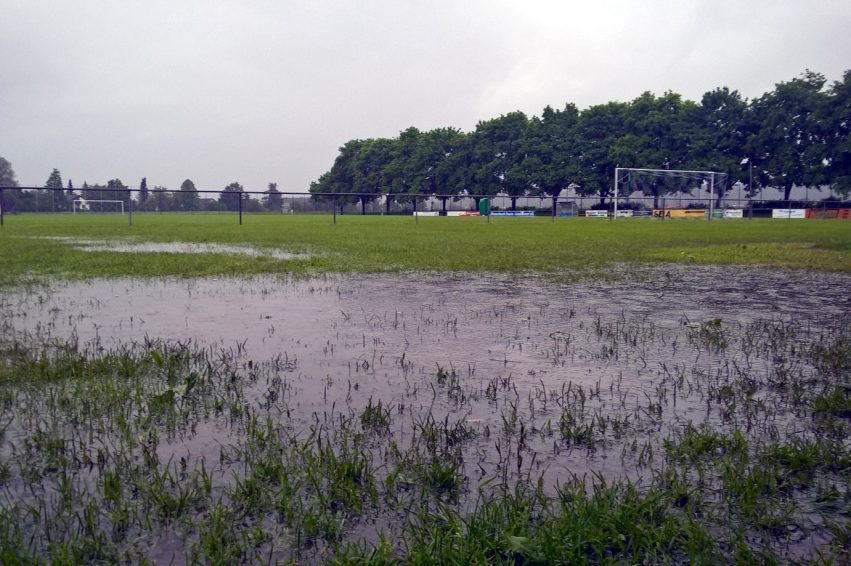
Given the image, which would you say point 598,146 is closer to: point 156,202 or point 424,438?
point 156,202

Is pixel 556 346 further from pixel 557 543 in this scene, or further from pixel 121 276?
pixel 121 276

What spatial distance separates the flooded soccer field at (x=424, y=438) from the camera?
93.7 inches

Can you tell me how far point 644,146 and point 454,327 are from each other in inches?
2702

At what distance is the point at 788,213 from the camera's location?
51.7m

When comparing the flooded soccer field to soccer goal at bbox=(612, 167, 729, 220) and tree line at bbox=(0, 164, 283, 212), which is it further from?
soccer goal at bbox=(612, 167, 729, 220)

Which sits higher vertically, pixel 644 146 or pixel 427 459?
pixel 644 146

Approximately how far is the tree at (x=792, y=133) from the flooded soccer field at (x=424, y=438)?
2618 inches

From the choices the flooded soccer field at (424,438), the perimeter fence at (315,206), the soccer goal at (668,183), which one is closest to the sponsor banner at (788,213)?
the perimeter fence at (315,206)

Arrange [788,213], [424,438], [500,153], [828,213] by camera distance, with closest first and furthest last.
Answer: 1. [424,438]
2. [788,213]
3. [828,213]
4. [500,153]

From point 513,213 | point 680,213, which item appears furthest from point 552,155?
point 680,213

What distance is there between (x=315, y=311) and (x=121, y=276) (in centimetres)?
471

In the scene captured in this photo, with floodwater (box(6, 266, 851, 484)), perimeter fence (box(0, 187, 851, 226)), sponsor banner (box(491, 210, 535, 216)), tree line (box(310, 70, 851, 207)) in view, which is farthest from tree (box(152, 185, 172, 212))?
floodwater (box(6, 266, 851, 484))

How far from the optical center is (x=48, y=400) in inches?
153

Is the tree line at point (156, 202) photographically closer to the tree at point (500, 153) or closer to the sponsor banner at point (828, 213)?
the tree at point (500, 153)
